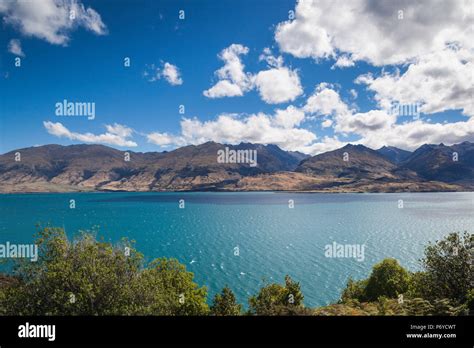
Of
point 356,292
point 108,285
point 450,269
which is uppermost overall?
point 108,285

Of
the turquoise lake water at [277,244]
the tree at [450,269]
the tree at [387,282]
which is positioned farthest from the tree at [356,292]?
the tree at [450,269]

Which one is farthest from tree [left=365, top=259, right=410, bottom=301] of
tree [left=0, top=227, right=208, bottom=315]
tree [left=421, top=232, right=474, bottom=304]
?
tree [left=0, top=227, right=208, bottom=315]

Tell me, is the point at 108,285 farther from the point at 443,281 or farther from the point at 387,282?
the point at 387,282

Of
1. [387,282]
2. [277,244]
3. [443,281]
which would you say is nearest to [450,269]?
[443,281]

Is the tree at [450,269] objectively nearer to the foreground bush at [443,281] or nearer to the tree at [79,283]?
the foreground bush at [443,281]

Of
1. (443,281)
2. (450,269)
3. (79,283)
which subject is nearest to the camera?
(79,283)

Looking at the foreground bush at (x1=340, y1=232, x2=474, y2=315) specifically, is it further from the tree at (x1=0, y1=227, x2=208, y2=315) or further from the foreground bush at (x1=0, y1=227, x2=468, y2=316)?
the tree at (x1=0, y1=227, x2=208, y2=315)
